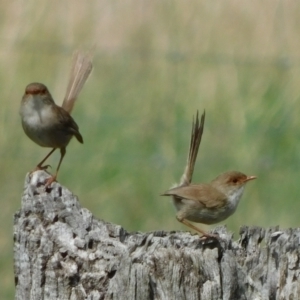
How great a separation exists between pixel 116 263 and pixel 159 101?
428 cm

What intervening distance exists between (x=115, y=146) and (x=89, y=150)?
0.74ft

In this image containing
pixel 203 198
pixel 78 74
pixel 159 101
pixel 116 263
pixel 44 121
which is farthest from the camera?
pixel 159 101

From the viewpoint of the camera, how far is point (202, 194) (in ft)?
17.3

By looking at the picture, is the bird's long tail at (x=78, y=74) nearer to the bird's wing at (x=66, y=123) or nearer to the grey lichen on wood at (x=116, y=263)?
the bird's wing at (x=66, y=123)

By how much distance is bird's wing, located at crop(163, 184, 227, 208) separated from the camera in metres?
5.21

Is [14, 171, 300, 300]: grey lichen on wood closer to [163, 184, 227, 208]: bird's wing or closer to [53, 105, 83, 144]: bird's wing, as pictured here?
[163, 184, 227, 208]: bird's wing

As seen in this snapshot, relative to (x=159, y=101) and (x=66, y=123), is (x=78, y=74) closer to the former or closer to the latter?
(x=66, y=123)

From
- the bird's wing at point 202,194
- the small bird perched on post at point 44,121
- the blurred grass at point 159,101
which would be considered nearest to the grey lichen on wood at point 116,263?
the bird's wing at point 202,194

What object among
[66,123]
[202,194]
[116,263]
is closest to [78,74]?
[66,123]

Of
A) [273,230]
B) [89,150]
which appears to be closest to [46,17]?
[89,150]

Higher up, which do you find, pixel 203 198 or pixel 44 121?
pixel 44 121

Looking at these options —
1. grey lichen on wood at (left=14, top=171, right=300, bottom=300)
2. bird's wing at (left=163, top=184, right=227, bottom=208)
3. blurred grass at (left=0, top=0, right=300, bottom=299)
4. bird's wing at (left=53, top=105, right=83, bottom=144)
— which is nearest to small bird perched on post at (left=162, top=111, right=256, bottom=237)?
bird's wing at (left=163, top=184, right=227, bottom=208)

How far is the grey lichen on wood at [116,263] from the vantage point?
3041 mm

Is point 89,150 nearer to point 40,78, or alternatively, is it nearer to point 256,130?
point 40,78
